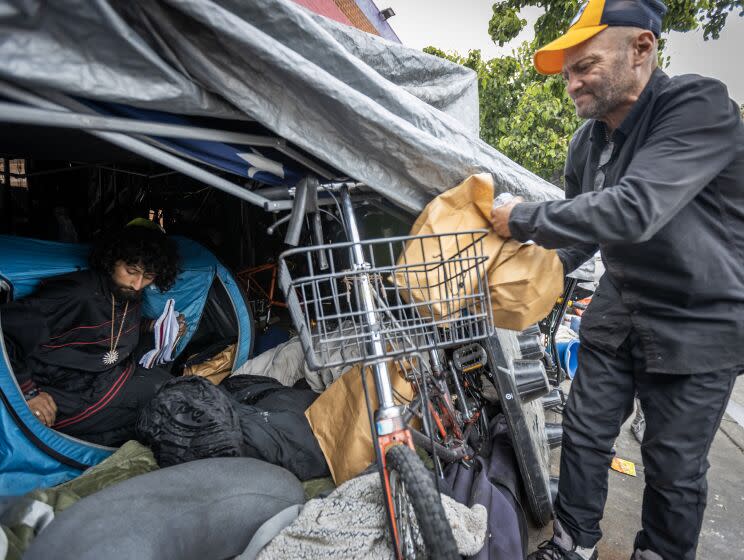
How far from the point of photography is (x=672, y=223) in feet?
5.08

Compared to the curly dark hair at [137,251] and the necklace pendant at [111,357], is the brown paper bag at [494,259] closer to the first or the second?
the curly dark hair at [137,251]

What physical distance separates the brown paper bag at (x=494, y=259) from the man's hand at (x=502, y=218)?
0.9 inches

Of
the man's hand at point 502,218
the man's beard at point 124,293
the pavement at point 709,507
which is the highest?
the man's hand at point 502,218

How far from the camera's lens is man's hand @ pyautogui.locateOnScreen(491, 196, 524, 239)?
1.63 metres

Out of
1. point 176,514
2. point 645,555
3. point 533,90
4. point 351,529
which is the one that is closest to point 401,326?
point 351,529

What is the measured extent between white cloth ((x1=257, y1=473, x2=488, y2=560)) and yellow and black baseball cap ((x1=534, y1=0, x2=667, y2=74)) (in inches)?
73.0

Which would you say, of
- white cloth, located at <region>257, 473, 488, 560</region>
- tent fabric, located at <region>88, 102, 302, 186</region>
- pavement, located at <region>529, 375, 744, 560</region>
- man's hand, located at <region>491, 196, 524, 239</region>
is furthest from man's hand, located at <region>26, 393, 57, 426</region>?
pavement, located at <region>529, 375, 744, 560</region>

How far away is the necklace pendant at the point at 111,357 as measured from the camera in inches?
101

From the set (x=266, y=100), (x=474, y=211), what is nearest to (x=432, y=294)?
(x=474, y=211)

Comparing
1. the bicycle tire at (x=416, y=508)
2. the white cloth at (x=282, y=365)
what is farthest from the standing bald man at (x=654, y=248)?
the white cloth at (x=282, y=365)

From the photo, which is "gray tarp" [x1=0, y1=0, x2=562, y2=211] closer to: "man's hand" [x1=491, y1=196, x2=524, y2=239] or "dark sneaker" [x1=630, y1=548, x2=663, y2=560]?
"man's hand" [x1=491, y1=196, x2=524, y2=239]

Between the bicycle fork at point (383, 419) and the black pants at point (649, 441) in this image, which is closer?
the bicycle fork at point (383, 419)

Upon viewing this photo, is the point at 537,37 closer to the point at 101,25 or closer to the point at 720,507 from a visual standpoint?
the point at 720,507

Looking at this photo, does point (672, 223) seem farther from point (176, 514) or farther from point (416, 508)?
point (176, 514)
